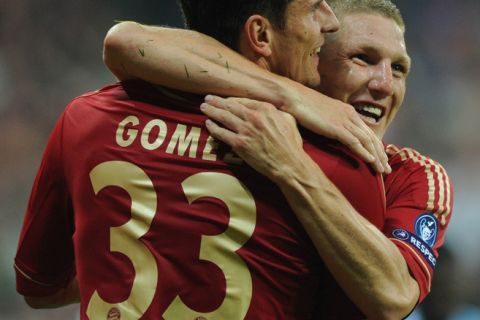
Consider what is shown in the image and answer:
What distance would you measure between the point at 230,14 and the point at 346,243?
661mm

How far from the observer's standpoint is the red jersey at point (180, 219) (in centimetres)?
183

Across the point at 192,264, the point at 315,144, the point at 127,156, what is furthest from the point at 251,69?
the point at 192,264

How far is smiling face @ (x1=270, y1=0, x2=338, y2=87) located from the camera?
201cm

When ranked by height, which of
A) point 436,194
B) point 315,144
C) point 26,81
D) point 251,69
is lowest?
point 26,81

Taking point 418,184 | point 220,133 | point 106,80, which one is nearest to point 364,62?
point 418,184

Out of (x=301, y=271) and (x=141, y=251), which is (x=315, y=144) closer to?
(x=301, y=271)

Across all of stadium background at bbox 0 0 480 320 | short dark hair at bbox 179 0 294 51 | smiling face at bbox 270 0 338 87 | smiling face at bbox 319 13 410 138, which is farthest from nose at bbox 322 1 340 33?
stadium background at bbox 0 0 480 320

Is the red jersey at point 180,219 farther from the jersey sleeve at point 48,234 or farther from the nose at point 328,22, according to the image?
the nose at point 328,22

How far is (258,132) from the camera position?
184 centimetres

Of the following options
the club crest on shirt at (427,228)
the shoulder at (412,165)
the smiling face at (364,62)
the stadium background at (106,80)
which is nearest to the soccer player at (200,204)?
the club crest on shirt at (427,228)

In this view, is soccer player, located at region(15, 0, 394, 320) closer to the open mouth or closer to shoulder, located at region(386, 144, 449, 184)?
shoulder, located at region(386, 144, 449, 184)

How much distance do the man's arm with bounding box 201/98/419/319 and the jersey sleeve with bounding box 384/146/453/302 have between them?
9 centimetres

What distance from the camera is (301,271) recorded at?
6.10ft

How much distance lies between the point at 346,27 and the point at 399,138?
361cm
